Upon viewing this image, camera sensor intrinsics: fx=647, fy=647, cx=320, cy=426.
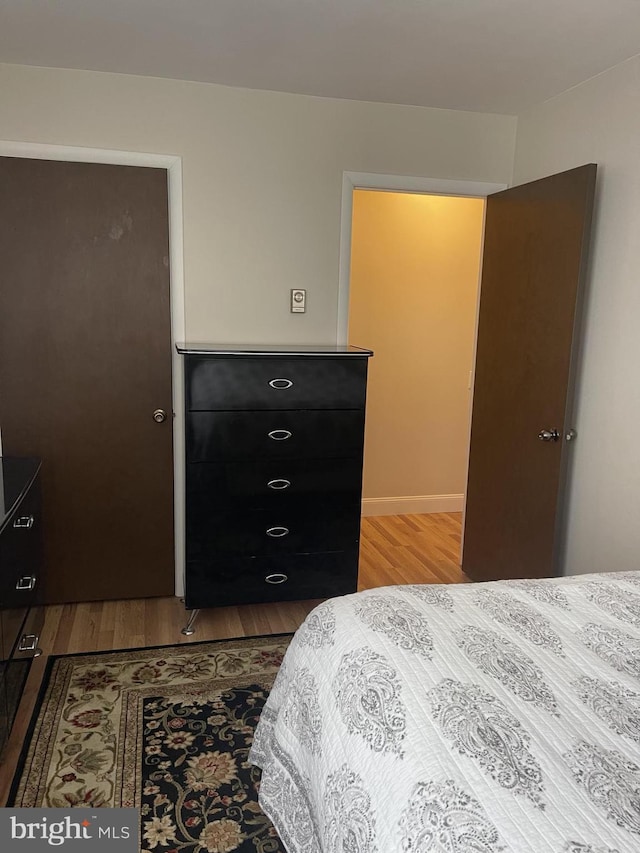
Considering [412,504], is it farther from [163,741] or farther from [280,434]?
[163,741]

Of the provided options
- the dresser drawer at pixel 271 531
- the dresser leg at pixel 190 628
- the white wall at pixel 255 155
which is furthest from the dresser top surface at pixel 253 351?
the dresser leg at pixel 190 628

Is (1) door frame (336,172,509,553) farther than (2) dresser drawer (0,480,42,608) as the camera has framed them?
Yes

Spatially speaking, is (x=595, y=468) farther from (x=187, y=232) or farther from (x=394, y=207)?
(x=394, y=207)

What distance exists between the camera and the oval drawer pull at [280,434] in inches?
111

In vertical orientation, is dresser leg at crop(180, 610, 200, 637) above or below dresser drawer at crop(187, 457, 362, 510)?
below

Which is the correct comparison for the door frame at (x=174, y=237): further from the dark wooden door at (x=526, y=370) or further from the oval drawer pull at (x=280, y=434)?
the dark wooden door at (x=526, y=370)

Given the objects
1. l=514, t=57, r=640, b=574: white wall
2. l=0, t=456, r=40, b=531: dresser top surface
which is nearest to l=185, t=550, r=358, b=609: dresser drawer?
l=0, t=456, r=40, b=531: dresser top surface

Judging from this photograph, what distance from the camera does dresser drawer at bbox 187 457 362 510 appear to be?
9.12 feet

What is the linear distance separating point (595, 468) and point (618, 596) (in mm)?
1051

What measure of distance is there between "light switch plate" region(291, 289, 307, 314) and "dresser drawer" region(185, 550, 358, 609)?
1182mm

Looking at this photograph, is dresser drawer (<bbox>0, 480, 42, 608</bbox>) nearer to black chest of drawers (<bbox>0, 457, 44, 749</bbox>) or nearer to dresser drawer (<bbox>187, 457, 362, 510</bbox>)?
black chest of drawers (<bbox>0, 457, 44, 749</bbox>)

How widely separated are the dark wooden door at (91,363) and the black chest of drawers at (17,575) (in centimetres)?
30

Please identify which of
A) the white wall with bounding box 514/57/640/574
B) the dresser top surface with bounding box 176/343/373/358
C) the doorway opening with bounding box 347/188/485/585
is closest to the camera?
the white wall with bounding box 514/57/640/574

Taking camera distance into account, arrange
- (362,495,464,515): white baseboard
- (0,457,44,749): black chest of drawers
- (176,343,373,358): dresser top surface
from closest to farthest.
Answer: (0,457,44,749): black chest of drawers → (176,343,373,358): dresser top surface → (362,495,464,515): white baseboard
